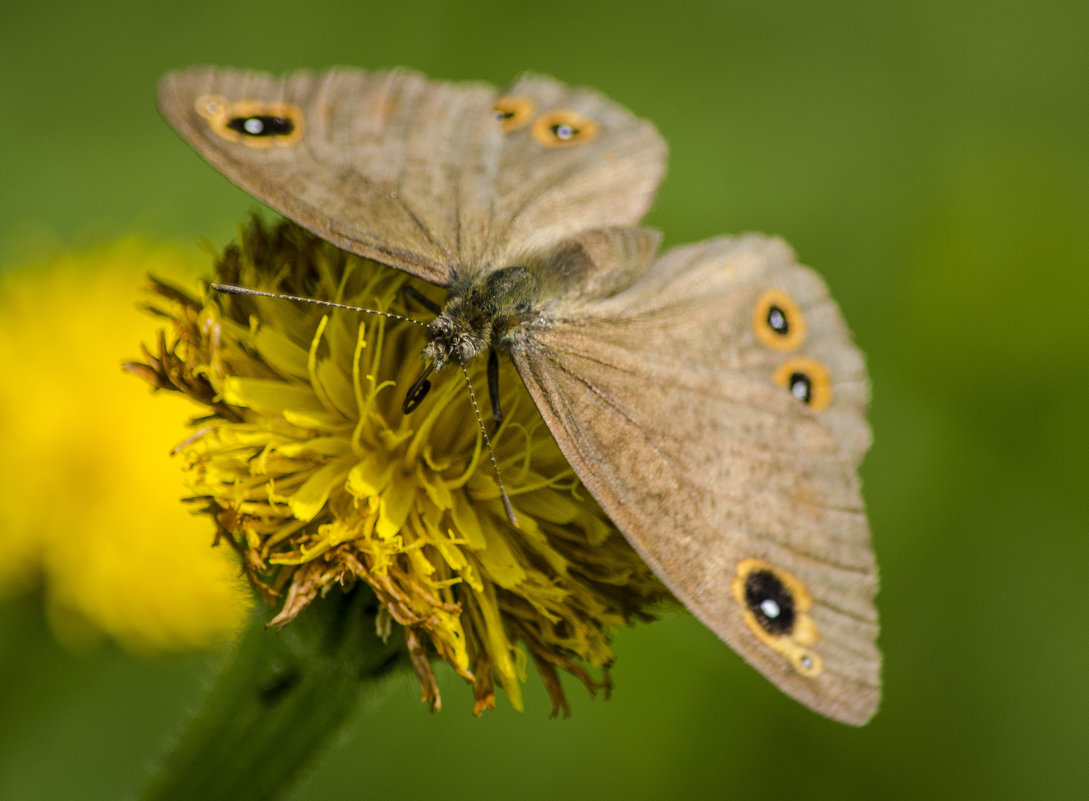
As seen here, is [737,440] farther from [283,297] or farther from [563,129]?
[563,129]

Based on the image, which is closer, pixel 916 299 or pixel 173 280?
pixel 173 280

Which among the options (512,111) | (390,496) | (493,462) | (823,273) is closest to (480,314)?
(493,462)

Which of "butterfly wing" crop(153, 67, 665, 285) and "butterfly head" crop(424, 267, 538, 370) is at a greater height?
"butterfly wing" crop(153, 67, 665, 285)

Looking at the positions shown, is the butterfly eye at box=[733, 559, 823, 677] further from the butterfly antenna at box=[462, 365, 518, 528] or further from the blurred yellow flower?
the blurred yellow flower

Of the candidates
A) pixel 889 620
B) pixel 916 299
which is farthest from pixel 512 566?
pixel 916 299

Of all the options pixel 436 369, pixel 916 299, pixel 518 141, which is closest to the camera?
pixel 436 369

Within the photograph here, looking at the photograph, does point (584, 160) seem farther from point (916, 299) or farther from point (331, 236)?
point (916, 299)

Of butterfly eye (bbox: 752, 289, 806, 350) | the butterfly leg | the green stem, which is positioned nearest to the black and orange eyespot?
the butterfly leg
